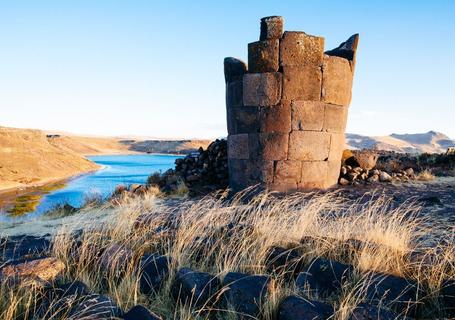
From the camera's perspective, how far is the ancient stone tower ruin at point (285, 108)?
29.5 feet

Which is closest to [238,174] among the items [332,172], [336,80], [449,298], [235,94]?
[235,94]

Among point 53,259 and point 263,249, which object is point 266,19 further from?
point 53,259

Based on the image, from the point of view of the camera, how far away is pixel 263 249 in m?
4.51

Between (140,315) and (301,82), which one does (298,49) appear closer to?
(301,82)

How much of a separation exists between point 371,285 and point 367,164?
27.8 ft

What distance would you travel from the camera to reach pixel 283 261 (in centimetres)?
450

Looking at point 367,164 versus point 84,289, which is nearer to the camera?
point 84,289

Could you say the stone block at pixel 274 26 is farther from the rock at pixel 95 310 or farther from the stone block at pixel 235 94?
the rock at pixel 95 310

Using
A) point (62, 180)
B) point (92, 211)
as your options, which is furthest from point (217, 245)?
point (62, 180)

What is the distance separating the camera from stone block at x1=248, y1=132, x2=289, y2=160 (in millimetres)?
9180

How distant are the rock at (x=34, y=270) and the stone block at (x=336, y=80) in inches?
276

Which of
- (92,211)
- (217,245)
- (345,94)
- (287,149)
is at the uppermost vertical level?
(345,94)

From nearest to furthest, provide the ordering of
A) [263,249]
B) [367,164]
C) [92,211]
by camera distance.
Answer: [263,249] → [92,211] → [367,164]

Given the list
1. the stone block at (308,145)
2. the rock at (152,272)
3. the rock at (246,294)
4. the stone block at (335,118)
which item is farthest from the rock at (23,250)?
the stone block at (335,118)
